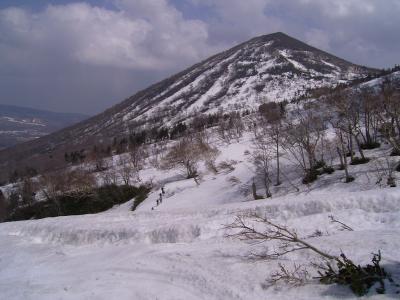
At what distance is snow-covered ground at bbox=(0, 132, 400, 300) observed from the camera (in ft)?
27.6

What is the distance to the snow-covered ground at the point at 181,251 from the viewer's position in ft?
27.6

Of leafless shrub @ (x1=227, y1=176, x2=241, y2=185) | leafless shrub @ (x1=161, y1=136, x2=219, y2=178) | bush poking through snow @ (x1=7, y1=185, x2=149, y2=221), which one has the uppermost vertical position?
leafless shrub @ (x1=161, y1=136, x2=219, y2=178)

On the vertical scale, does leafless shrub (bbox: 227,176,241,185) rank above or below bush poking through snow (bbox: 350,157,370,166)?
below

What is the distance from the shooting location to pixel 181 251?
1132 centimetres

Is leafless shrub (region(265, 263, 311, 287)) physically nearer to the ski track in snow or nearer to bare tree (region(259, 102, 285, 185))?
the ski track in snow

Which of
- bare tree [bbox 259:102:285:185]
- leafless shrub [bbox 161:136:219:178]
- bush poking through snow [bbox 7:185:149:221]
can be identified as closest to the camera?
bare tree [bbox 259:102:285:185]

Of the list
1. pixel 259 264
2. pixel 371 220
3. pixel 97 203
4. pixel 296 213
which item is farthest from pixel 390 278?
pixel 97 203

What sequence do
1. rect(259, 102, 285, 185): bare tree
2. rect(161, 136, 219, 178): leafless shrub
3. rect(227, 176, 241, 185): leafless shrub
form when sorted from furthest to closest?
rect(161, 136, 219, 178): leafless shrub → rect(227, 176, 241, 185): leafless shrub → rect(259, 102, 285, 185): bare tree

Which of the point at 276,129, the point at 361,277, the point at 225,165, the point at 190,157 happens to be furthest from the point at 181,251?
the point at 190,157

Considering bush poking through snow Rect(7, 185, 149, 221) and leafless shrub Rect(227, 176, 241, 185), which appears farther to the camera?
bush poking through snow Rect(7, 185, 149, 221)

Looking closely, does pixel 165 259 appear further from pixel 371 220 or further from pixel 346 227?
pixel 371 220

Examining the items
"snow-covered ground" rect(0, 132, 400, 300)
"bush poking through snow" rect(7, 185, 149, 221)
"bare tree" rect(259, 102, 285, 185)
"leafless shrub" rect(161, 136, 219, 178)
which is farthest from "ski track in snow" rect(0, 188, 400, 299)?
"leafless shrub" rect(161, 136, 219, 178)

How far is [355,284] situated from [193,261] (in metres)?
4.65

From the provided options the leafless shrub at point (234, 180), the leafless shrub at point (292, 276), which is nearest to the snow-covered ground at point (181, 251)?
the leafless shrub at point (292, 276)
